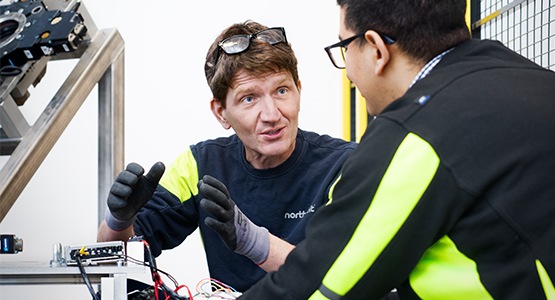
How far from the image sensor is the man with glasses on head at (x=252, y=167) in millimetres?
1146

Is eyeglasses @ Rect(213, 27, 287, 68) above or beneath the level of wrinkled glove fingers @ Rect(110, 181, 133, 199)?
above

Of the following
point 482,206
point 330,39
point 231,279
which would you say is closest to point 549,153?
point 482,206

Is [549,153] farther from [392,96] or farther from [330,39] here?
[330,39]

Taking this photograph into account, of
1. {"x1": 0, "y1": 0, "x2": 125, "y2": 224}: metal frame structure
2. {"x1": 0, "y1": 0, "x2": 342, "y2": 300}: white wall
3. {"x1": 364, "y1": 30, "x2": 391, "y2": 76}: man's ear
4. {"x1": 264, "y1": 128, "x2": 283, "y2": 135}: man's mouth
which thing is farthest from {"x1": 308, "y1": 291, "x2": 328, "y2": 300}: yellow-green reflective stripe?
{"x1": 0, "y1": 0, "x2": 342, "y2": 300}: white wall

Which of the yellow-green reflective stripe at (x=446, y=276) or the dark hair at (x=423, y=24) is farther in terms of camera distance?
the dark hair at (x=423, y=24)

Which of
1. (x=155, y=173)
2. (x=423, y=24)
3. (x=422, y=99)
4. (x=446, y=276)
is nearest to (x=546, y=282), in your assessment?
(x=446, y=276)

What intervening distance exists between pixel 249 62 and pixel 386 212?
0.75 metres

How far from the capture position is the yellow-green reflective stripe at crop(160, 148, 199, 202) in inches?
49.0

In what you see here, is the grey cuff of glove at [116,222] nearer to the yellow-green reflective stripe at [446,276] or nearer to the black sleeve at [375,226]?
the black sleeve at [375,226]

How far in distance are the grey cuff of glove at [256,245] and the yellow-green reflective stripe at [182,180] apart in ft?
1.21

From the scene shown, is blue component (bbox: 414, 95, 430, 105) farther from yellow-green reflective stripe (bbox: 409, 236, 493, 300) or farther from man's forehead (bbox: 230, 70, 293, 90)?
man's forehead (bbox: 230, 70, 293, 90)

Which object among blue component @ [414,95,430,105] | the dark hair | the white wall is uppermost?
the dark hair

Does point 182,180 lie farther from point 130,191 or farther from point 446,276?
point 446,276

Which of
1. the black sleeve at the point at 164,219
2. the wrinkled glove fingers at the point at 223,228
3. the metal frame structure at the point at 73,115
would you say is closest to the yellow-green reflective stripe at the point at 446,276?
the wrinkled glove fingers at the point at 223,228
